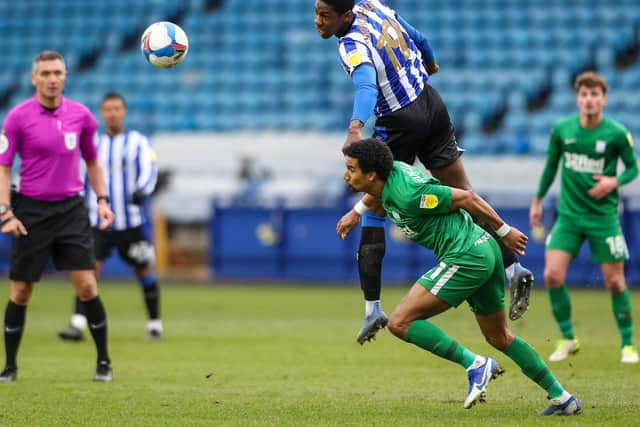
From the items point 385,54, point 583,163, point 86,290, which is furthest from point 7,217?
point 583,163

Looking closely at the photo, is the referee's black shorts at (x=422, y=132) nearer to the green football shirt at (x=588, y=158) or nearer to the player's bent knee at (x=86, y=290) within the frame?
the green football shirt at (x=588, y=158)

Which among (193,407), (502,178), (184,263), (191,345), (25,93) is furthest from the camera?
(25,93)

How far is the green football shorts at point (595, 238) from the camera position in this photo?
369 inches

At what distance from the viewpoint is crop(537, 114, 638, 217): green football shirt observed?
30.8 feet

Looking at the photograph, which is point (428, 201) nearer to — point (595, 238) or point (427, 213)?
point (427, 213)

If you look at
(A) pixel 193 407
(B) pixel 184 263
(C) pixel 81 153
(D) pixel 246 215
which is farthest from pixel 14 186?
(B) pixel 184 263

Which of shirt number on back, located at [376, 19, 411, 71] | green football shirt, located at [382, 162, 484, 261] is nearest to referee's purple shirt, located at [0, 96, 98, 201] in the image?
shirt number on back, located at [376, 19, 411, 71]

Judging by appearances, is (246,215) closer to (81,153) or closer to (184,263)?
(184,263)

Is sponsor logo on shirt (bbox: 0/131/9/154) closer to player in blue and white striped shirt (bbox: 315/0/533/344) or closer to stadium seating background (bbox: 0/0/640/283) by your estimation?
Result: player in blue and white striped shirt (bbox: 315/0/533/344)

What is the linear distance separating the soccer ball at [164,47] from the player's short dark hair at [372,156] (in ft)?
6.86

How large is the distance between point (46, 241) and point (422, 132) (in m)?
2.99

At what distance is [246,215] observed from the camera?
20844 millimetres

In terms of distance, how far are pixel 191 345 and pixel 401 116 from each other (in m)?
4.44

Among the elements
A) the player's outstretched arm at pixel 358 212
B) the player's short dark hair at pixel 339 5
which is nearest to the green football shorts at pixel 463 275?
the player's outstretched arm at pixel 358 212
